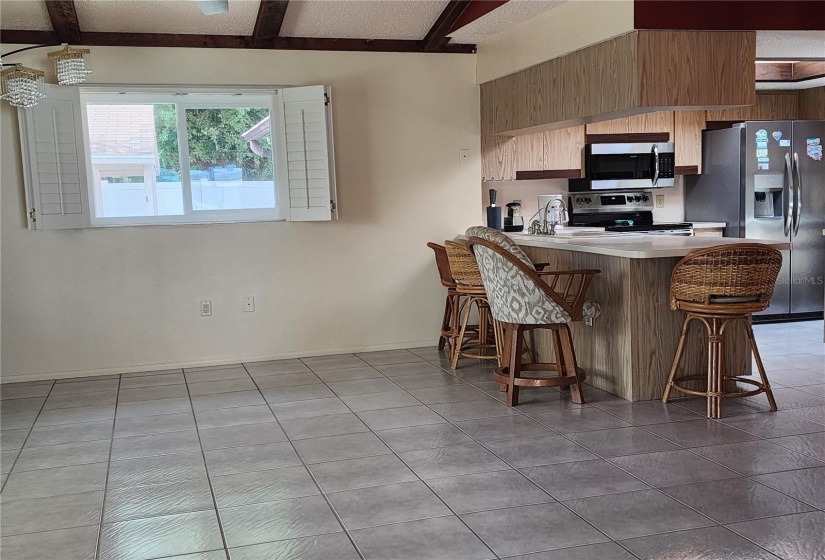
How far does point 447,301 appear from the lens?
598cm

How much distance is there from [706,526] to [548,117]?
318 centimetres

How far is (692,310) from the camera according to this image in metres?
4.09

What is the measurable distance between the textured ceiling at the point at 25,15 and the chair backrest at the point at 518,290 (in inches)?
118

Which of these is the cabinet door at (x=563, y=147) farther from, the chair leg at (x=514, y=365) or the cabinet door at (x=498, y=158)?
the chair leg at (x=514, y=365)

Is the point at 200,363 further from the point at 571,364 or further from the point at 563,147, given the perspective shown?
the point at 563,147

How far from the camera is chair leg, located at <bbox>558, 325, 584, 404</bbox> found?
440 cm

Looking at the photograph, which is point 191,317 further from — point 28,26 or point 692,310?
point 692,310

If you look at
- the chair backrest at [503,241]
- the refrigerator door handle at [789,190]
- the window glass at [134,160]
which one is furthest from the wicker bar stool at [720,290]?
the window glass at [134,160]

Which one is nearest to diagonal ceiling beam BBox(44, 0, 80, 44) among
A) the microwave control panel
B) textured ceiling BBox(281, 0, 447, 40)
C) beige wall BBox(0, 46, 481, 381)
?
beige wall BBox(0, 46, 481, 381)

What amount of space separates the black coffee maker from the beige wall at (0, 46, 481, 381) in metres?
0.28

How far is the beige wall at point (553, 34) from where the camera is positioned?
4422mm

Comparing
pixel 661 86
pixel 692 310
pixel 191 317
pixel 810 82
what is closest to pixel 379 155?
pixel 191 317

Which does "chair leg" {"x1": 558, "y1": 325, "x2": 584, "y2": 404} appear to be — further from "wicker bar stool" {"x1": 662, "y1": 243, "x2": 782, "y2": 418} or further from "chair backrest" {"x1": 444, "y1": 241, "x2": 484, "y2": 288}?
"chair backrest" {"x1": 444, "y1": 241, "x2": 484, "y2": 288}

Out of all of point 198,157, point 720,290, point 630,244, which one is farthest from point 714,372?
point 198,157
